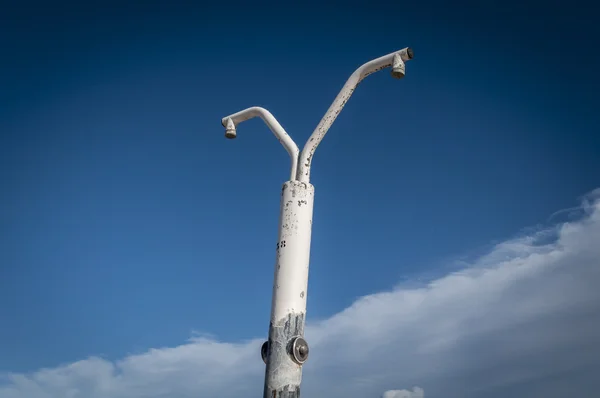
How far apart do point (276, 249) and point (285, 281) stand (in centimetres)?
36

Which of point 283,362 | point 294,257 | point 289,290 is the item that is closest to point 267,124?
point 294,257

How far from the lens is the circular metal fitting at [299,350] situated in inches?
191

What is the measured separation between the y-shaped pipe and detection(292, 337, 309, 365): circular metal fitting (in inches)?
65.0

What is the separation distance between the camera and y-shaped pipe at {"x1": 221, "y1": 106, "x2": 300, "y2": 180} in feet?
18.8

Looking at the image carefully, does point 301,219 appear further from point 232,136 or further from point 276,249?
point 232,136

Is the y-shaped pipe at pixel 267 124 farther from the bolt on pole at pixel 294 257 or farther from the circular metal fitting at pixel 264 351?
the circular metal fitting at pixel 264 351

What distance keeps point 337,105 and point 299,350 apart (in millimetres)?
2554

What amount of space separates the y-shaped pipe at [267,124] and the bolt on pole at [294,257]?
0.01 meters

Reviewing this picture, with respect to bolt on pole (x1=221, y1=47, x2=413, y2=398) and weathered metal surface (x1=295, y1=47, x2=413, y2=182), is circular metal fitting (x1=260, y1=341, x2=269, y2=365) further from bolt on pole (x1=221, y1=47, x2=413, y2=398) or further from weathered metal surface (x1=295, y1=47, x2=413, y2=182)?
weathered metal surface (x1=295, y1=47, x2=413, y2=182)

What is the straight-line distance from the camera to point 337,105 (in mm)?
5777

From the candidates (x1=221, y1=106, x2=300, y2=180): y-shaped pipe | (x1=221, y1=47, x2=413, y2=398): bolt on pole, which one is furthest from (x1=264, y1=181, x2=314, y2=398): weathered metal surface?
(x1=221, y1=106, x2=300, y2=180): y-shaped pipe

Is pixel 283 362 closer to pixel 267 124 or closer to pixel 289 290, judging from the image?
pixel 289 290

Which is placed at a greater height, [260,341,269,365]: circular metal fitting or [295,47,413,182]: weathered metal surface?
[295,47,413,182]: weathered metal surface

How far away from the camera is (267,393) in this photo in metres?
4.88
